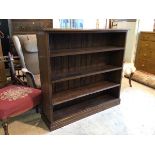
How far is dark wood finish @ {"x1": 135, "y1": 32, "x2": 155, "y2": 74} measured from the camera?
395 centimetres

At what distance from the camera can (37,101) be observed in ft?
6.61

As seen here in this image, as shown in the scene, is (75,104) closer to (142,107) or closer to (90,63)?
(90,63)

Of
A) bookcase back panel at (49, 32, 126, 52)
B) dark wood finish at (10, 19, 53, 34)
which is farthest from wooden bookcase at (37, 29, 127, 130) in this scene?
dark wood finish at (10, 19, 53, 34)

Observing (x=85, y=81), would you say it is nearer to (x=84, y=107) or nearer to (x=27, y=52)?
(x=84, y=107)

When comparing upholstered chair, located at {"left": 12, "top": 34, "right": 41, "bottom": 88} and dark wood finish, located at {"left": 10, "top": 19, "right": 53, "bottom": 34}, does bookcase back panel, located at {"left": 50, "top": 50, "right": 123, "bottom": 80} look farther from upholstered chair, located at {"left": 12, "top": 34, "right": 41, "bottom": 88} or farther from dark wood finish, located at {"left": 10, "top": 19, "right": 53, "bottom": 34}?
dark wood finish, located at {"left": 10, "top": 19, "right": 53, "bottom": 34}

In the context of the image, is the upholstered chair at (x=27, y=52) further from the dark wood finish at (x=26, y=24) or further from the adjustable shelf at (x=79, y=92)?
the dark wood finish at (x=26, y=24)

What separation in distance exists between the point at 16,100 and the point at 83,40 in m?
1.13

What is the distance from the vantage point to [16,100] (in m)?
1.79

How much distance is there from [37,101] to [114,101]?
123cm

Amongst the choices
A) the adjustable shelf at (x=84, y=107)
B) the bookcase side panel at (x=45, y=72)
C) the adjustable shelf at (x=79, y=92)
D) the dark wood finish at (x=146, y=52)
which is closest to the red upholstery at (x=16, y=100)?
the bookcase side panel at (x=45, y=72)

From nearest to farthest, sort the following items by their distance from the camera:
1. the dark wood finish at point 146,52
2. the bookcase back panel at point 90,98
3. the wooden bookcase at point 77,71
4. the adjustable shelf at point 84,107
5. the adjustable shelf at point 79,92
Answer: the wooden bookcase at point 77,71 < the adjustable shelf at point 79,92 < the adjustable shelf at point 84,107 < the bookcase back panel at point 90,98 < the dark wood finish at point 146,52

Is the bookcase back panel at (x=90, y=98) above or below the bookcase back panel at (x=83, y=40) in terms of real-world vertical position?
below

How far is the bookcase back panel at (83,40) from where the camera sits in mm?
1912

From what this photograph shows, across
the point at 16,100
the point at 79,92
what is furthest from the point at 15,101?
the point at 79,92
